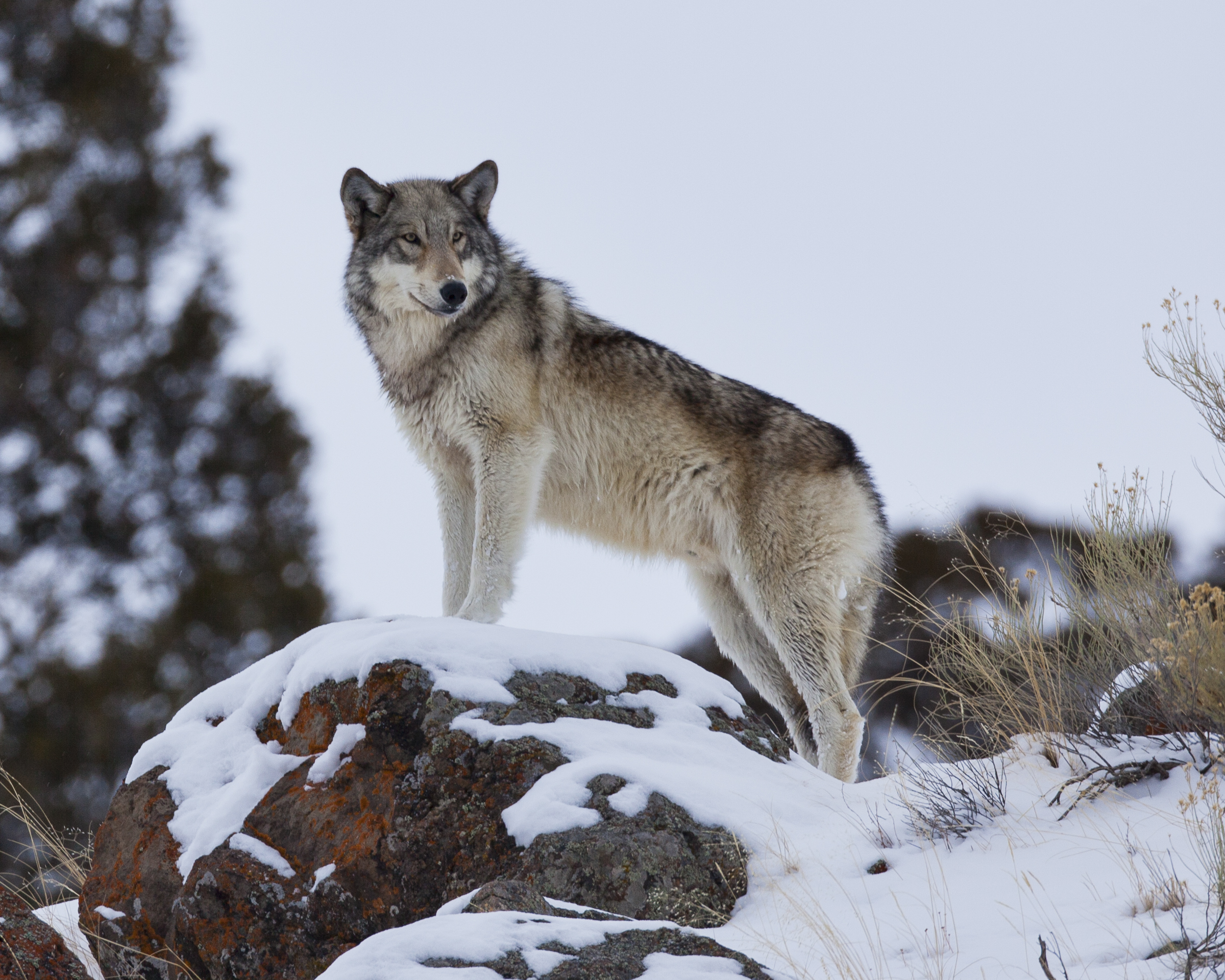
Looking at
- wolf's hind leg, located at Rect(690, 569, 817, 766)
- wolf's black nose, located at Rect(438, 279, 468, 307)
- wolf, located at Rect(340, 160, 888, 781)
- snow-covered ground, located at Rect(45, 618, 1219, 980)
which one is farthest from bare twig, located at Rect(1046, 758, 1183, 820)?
wolf's black nose, located at Rect(438, 279, 468, 307)

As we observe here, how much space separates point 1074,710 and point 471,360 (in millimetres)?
3503

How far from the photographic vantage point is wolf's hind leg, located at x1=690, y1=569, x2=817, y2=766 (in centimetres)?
652

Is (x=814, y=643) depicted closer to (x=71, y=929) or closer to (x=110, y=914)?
(x=110, y=914)

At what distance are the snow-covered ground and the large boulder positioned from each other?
0.06 feet

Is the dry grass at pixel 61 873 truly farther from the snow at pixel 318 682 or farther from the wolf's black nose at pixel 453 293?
A: the wolf's black nose at pixel 453 293

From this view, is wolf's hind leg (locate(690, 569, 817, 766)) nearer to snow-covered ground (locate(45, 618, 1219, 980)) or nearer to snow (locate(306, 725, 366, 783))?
snow-covered ground (locate(45, 618, 1219, 980))

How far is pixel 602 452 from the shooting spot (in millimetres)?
6254

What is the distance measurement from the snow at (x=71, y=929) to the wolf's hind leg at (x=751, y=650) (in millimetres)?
3627

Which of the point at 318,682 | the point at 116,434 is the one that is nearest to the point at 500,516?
the point at 318,682

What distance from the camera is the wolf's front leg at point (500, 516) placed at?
5.58m

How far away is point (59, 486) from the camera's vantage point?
51.0 ft

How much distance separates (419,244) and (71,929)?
3.87 meters

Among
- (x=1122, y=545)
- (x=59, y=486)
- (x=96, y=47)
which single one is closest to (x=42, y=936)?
(x=1122, y=545)

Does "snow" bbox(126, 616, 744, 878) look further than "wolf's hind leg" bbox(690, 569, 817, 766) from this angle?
No
